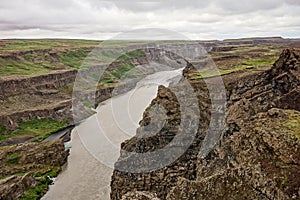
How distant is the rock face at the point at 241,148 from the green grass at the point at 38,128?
1623 inches

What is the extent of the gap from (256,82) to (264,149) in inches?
911

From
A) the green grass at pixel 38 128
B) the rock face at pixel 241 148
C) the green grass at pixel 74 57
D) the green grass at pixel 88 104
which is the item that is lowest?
the green grass at pixel 88 104

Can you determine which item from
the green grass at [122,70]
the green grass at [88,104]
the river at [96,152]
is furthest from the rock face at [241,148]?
the green grass at [122,70]

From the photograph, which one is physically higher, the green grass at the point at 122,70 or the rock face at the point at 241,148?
the rock face at the point at 241,148

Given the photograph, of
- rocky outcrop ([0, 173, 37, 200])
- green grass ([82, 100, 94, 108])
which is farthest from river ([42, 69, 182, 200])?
green grass ([82, 100, 94, 108])

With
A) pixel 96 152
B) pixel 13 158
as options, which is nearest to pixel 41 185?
pixel 13 158

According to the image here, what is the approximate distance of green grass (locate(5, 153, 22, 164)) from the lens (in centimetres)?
5428

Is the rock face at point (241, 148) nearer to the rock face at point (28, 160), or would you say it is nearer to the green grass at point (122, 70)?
the rock face at point (28, 160)

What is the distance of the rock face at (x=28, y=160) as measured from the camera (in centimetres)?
4699

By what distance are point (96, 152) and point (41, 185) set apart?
11.8 m

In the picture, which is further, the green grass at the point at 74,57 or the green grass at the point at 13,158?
the green grass at the point at 74,57

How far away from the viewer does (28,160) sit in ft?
180

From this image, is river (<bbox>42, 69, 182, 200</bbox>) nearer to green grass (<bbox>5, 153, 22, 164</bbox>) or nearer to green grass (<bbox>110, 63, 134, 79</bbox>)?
green grass (<bbox>5, 153, 22, 164</bbox>)

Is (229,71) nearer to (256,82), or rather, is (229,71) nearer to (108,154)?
(256,82)
